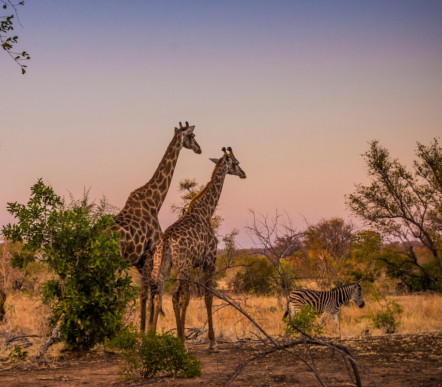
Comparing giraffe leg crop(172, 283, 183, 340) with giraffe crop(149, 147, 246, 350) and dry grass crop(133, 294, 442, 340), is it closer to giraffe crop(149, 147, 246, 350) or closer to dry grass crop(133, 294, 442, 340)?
giraffe crop(149, 147, 246, 350)

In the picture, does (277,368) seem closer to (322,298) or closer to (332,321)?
(322,298)

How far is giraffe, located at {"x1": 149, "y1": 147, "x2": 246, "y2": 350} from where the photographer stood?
7660 millimetres

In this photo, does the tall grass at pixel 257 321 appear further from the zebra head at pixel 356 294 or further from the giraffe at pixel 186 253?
the giraffe at pixel 186 253

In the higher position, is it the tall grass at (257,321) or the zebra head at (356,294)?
the zebra head at (356,294)

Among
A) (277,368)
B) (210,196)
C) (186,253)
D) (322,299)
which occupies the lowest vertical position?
(277,368)

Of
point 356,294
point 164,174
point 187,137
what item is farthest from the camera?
point 356,294

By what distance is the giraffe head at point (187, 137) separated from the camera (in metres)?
10.3

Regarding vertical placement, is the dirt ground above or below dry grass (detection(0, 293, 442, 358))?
below

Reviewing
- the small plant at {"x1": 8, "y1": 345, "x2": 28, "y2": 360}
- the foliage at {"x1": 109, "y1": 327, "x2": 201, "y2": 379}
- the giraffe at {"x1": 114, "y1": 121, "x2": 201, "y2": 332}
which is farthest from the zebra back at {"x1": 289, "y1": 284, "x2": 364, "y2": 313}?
the small plant at {"x1": 8, "y1": 345, "x2": 28, "y2": 360}

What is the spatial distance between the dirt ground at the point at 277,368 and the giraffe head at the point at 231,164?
3723 millimetres

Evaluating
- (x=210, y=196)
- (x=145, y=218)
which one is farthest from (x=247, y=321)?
(x=145, y=218)

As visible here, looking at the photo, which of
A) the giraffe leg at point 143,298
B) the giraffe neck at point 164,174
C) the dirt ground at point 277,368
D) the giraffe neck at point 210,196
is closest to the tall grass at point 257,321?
the giraffe leg at point 143,298

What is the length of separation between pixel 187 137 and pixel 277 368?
5.37 meters

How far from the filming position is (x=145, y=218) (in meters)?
8.89
